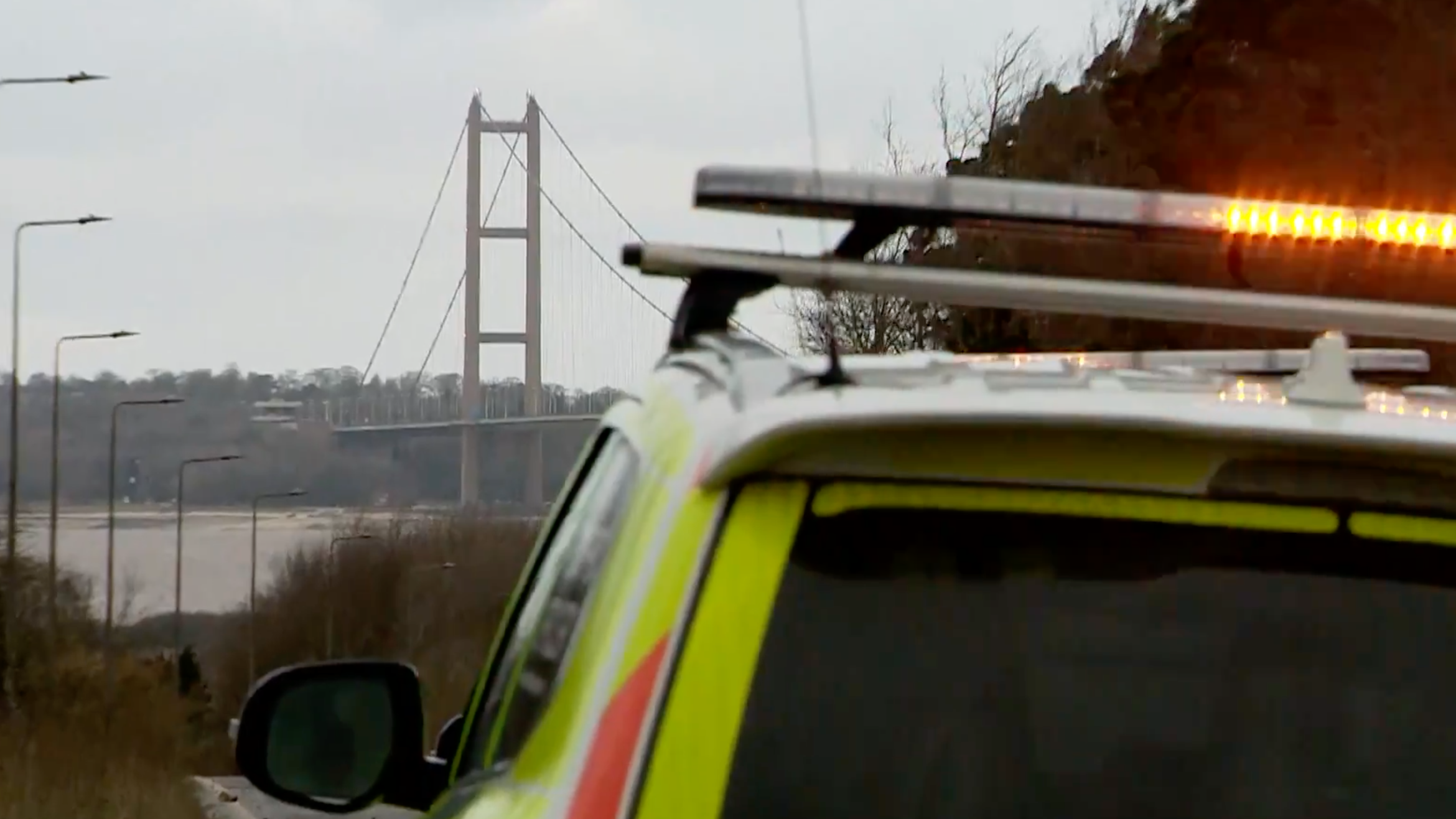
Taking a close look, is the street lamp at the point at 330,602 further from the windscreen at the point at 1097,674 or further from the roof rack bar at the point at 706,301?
the windscreen at the point at 1097,674

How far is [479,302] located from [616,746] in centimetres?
5371

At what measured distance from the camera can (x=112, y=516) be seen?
5259cm

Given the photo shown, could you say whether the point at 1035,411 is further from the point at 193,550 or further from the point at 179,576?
the point at 193,550

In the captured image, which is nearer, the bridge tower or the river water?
the bridge tower

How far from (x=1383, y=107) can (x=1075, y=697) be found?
1824cm

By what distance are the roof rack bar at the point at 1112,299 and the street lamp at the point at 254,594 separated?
5497 centimetres

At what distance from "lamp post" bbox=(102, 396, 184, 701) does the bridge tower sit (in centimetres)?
685

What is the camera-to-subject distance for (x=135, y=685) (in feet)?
150

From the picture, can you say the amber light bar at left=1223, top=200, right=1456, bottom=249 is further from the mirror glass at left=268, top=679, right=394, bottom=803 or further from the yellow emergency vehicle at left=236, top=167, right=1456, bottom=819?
the mirror glass at left=268, top=679, right=394, bottom=803

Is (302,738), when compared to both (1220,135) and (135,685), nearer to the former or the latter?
(1220,135)

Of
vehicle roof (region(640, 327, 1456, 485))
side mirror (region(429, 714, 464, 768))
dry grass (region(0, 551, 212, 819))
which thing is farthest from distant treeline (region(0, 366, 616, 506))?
vehicle roof (region(640, 327, 1456, 485))

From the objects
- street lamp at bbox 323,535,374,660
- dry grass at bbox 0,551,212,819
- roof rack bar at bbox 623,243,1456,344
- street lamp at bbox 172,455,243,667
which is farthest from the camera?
street lamp at bbox 323,535,374,660

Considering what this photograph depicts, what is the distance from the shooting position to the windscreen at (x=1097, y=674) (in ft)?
5.78

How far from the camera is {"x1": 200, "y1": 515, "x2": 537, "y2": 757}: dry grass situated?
43325mm
